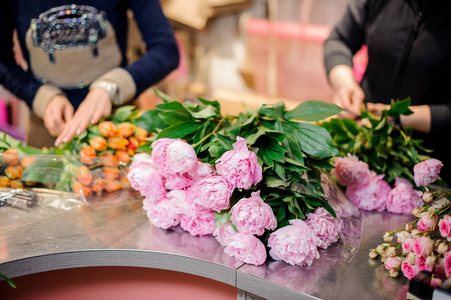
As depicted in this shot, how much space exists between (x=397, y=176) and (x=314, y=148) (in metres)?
0.29

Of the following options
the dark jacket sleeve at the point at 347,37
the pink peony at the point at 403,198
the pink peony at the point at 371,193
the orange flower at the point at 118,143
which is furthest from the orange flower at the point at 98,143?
the dark jacket sleeve at the point at 347,37

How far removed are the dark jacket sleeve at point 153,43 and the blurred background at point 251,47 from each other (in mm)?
1073

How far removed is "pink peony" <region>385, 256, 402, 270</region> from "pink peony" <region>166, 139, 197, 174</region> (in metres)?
0.40

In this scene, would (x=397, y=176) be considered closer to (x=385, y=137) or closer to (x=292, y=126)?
(x=385, y=137)

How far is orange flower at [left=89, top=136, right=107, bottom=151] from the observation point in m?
1.05

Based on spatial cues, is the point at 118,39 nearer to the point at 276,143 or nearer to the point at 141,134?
the point at 141,134

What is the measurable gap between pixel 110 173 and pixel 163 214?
0.76 feet

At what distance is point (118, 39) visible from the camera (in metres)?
1.38

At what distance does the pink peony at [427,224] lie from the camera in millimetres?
672

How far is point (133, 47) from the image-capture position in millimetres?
3225

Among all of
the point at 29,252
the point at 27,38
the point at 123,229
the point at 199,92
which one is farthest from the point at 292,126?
the point at 199,92

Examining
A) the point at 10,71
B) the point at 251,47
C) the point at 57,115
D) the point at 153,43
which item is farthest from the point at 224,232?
the point at 251,47

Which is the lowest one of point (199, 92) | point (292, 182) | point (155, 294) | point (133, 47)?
point (199, 92)

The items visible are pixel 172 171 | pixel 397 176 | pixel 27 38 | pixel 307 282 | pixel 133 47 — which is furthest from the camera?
pixel 133 47
